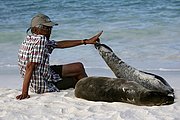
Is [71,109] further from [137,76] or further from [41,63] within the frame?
[137,76]

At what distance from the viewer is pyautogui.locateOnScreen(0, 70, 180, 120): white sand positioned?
4465 millimetres

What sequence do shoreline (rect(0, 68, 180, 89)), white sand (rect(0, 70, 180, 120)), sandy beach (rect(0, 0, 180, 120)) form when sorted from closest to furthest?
1. white sand (rect(0, 70, 180, 120))
2. sandy beach (rect(0, 0, 180, 120))
3. shoreline (rect(0, 68, 180, 89))

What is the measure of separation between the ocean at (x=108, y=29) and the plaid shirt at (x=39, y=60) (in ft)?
6.62

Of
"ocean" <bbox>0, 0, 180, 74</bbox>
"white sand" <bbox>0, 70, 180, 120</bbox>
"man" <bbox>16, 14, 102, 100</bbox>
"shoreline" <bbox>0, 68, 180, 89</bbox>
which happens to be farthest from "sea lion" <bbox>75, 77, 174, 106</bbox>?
"ocean" <bbox>0, 0, 180, 74</bbox>

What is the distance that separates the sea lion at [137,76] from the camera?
499 cm

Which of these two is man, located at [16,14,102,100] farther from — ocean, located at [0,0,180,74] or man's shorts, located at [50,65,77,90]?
ocean, located at [0,0,180,74]

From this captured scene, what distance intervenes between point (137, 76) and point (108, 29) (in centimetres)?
665

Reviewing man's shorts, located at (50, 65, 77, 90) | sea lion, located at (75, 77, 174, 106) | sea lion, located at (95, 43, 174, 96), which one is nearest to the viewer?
sea lion, located at (75, 77, 174, 106)

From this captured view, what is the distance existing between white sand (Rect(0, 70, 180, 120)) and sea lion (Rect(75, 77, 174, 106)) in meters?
0.07

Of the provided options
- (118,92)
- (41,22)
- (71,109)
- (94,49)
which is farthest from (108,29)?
(71,109)

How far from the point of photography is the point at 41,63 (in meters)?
5.21

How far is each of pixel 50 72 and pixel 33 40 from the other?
46 cm

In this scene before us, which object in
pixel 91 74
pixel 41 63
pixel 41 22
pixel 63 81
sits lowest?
pixel 91 74

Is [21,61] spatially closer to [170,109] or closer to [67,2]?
[170,109]
